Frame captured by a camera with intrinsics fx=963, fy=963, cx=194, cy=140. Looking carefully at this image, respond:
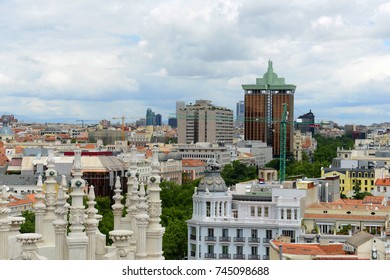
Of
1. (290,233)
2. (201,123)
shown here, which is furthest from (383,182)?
(201,123)

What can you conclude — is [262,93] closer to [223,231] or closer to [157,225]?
[223,231]

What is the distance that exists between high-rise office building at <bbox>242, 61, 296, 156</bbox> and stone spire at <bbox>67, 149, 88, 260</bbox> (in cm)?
6544

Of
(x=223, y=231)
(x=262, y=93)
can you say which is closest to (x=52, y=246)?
(x=223, y=231)

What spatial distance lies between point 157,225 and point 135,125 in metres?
75.2

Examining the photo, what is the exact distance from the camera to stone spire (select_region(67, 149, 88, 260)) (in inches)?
228

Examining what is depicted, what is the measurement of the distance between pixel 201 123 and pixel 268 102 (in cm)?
543

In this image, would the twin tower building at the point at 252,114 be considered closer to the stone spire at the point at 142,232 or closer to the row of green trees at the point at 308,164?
the row of green trees at the point at 308,164

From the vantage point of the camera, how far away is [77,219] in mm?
5797

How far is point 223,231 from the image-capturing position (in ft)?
59.2

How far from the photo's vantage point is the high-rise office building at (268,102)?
2857 inches

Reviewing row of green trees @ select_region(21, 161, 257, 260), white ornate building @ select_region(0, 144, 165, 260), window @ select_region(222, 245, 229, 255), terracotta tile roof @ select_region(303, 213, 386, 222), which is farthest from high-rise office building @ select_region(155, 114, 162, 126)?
white ornate building @ select_region(0, 144, 165, 260)

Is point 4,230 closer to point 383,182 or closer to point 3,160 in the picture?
point 383,182

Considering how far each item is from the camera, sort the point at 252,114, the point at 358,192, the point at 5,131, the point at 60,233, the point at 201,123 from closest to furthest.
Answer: the point at 60,233, the point at 358,192, the point at 5,131, the point at 201,123, the point at 252,114

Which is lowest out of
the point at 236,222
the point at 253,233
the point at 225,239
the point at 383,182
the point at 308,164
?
the point at 225,239
